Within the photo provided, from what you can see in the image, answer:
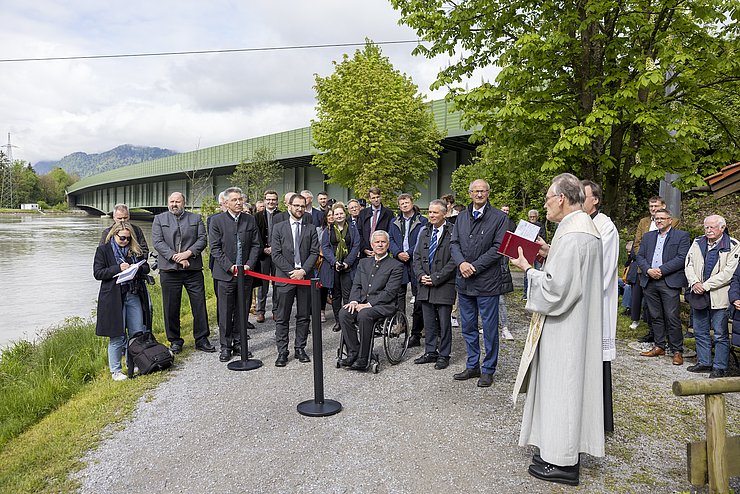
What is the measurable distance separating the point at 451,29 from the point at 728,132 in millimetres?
5461

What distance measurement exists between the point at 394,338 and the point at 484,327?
4.46ft

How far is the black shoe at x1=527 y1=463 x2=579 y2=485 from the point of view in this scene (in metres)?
3.86

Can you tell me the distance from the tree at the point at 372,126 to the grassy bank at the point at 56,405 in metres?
15.3

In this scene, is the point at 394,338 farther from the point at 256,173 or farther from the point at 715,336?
the point at 256,173

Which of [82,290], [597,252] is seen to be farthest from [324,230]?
[82,290]

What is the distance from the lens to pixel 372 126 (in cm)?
2294

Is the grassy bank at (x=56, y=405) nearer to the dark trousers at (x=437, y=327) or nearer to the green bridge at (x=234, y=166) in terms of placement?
the dark trousers at (x=437, y=327)

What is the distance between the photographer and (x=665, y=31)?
29.2ft

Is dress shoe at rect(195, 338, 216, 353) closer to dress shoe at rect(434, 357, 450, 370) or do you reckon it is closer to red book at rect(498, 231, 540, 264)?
dress shoe at rect(434, 357, 450, 370)

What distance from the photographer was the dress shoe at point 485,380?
5945 millimetres

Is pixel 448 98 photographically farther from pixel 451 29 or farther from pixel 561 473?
pixel 561 473

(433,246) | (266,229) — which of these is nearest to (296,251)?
(433,246)

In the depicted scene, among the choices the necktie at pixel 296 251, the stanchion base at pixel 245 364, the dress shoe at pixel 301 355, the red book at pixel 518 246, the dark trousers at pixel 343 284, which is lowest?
the stanchion base at pixel 245 364

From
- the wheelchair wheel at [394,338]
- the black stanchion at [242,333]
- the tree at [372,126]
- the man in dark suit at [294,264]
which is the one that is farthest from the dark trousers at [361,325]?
the tree at [372,126]
